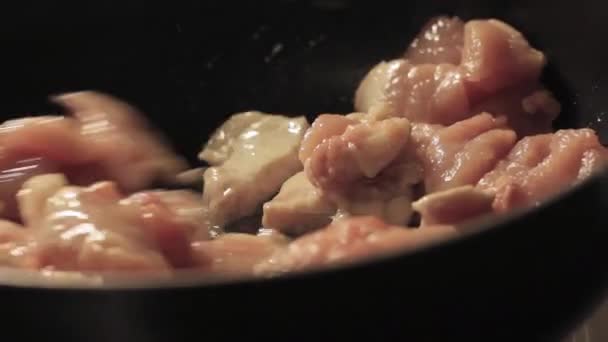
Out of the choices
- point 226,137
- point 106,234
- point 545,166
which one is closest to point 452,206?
point 545,166

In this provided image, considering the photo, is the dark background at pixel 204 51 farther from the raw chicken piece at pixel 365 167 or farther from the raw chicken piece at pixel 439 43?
the raw chicken piece at pixel 365 167

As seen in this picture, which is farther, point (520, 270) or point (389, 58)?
point (389, 58)

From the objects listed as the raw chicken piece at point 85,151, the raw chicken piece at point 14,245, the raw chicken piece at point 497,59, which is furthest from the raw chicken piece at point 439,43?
the raw chicken piece at point 14,245

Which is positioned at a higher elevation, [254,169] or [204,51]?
[204,51]

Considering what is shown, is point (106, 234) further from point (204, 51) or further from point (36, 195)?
point (204, 51)

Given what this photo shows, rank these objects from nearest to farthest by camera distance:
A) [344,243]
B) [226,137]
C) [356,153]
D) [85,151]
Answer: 1. [344,243]
2. [356,153]
3. [85,151]
4. [226,137]

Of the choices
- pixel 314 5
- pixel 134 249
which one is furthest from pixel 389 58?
pixel 134 249

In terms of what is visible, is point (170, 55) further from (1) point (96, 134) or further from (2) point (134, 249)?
(2) point (134, 249)
